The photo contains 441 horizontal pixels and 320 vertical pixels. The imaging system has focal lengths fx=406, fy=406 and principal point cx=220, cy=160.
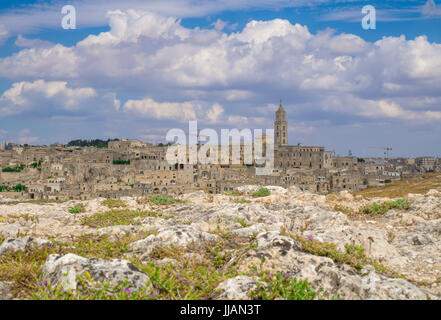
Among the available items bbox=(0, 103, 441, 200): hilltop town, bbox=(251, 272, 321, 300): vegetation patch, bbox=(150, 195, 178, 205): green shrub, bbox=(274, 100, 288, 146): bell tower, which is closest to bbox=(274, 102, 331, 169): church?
bbox=(0, 103, 441, 200): hilltop town

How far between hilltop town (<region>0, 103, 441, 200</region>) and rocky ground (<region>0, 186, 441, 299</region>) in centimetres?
4755

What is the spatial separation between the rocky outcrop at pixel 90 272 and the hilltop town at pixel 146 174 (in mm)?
51390

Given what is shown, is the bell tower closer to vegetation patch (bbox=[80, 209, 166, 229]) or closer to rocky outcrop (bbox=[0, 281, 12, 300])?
vegetation patch (bbox=[80, 209, 166, 229])

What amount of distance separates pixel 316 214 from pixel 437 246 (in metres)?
3.70

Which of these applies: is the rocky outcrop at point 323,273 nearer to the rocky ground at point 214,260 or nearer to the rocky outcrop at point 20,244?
the rocky ground at point 214,260

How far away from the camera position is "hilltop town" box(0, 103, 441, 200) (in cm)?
7344

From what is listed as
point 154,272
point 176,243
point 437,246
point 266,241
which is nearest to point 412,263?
point 437,246

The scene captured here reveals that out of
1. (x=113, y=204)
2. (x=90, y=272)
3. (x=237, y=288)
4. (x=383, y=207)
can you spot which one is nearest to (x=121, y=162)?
(x=113, y=204)

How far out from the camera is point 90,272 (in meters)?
5.63

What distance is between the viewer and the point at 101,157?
110 meters

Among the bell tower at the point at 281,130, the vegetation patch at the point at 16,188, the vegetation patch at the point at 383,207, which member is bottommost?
→ the vegetation patch at the point at 16,188

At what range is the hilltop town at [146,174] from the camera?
7344cm

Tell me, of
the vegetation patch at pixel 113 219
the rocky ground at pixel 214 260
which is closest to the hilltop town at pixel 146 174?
the vegetation patch at pixel 113 219
